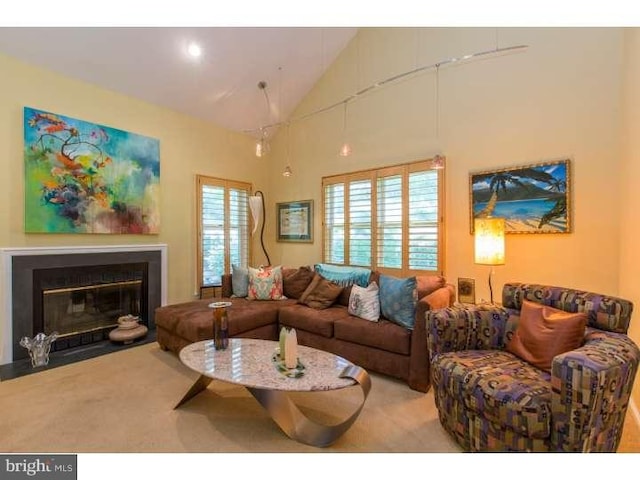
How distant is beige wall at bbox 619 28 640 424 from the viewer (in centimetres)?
211

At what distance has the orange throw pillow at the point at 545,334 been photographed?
1.76 m

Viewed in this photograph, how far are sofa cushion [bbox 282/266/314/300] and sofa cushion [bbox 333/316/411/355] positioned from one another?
2.98 ft

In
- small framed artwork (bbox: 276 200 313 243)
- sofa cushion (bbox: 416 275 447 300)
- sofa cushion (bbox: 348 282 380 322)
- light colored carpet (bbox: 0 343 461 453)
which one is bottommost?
light colored carpet (bbox: 0 343 461 453)

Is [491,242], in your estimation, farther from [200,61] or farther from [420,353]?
[200,61]

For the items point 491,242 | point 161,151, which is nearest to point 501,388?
point 491,242

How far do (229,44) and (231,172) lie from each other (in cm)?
179

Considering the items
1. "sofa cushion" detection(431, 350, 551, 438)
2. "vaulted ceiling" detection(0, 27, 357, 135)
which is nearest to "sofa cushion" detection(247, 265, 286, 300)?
"sofa cushion" detection(431, 350, 551, 438)

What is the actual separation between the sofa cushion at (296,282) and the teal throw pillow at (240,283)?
46 cm

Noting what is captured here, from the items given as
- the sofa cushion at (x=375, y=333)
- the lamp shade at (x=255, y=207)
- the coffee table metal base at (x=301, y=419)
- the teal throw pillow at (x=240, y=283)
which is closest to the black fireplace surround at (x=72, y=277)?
the teal throw pillow at (x=240, y=283)

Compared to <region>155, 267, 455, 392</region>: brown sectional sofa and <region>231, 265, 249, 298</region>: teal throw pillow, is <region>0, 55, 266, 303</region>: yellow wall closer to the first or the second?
<region>231, 265, 249, 298</region>: teal throw pillow

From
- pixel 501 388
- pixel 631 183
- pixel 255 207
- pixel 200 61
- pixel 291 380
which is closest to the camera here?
pixel 501 388

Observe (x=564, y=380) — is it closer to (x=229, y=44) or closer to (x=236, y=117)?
(x=229, y=44)

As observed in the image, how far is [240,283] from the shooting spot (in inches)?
153

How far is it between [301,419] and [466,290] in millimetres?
1953
